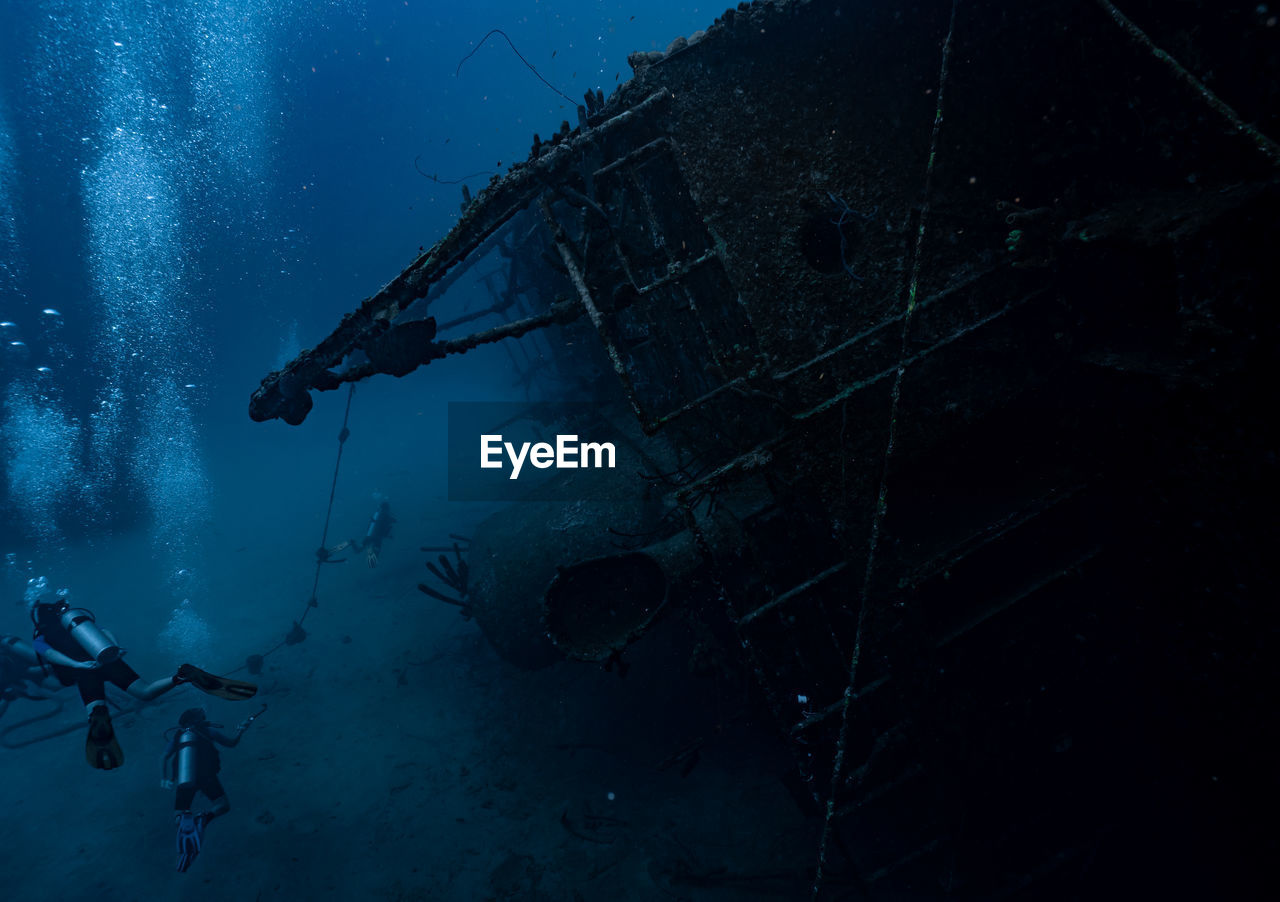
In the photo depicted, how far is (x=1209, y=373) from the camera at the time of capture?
2.92 m

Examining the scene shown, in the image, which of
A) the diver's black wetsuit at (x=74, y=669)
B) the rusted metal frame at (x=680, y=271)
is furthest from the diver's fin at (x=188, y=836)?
the rusted metal frame at (x=680, y=271)

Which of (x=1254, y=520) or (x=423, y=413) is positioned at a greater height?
(x=423, y=413)

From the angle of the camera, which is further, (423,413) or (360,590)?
(423,413)

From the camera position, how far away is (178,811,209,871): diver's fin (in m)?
7.58

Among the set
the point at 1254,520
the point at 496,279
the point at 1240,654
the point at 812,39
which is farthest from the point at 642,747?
the point at 496,279

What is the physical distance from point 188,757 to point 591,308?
34.0ft

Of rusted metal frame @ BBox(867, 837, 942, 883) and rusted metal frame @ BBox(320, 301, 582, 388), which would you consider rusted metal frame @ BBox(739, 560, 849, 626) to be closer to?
rusted metal frame @ BBox(867, 837, 942, 883)

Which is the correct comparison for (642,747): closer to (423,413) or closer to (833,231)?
(833,231)

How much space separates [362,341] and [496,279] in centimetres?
4623

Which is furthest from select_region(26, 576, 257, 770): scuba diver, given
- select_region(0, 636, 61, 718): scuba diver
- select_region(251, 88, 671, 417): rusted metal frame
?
select_region(0, 636, 61, 718): scuba diver

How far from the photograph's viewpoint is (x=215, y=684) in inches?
275

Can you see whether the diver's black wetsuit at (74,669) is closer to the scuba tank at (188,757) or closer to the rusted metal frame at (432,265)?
the scuba tank at (188,757)

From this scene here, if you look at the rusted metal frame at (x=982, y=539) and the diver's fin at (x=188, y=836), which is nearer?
the rusted metal frame at (x=982, y=539)

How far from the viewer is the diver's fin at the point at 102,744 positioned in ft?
22.4
